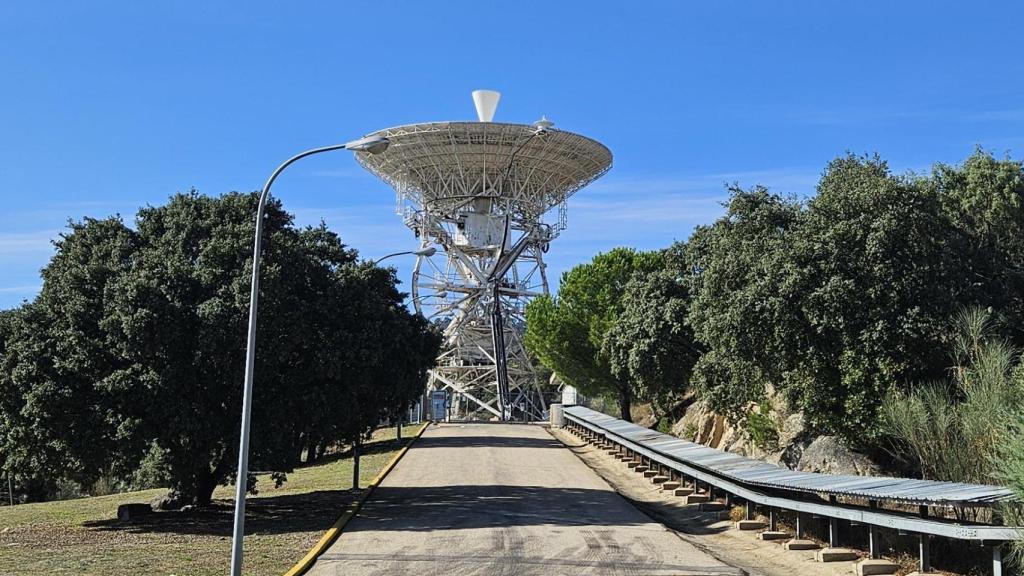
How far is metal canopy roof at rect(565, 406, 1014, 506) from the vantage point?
12.0m

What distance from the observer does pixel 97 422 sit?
2053 cm

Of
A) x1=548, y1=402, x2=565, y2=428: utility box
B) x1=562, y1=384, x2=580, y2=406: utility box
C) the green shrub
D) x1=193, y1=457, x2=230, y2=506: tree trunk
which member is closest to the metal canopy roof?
the green shrub

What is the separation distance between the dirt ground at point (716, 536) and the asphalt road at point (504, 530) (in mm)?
516

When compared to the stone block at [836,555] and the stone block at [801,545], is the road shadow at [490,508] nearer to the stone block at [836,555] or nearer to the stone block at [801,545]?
the stone block at [801,545]

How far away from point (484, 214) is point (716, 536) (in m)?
48.1

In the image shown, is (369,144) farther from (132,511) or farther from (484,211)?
(484,211)

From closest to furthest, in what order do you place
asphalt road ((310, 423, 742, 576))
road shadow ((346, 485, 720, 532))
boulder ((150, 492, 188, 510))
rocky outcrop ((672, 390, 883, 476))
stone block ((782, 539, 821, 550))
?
asphalt road ((310, 423, 742, 576)), stone block ((782, 539, 821, 550)), road shadow ((346, 485, 720, 532)), rocky outcrop ((672, 390, 883, 476)), boulder ((150, 492, 188, 510))

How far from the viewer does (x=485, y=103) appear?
2454 inches

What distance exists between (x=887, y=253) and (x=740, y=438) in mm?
11329

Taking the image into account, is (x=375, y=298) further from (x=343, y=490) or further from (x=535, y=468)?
(x=535, y=468)

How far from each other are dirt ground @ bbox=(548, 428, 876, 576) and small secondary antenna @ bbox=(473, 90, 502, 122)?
35190mm

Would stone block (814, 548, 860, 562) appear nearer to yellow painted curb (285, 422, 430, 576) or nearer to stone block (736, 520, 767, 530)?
stone block (736, 520, 767, 530)

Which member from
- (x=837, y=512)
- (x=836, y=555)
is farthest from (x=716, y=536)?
(x=837, y=512)

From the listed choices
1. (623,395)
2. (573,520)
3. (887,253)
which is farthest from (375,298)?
(623,395)
